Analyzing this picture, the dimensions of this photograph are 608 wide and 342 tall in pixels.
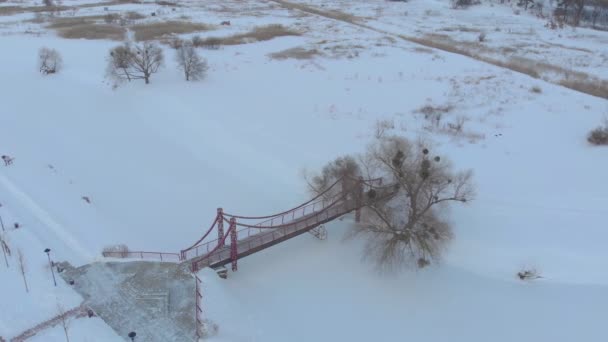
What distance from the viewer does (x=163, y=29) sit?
238ft

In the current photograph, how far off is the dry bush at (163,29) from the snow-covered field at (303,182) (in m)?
10.5

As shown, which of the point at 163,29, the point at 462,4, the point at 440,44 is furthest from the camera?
the point at 462,4

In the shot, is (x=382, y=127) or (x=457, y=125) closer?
(x=382, y=127)

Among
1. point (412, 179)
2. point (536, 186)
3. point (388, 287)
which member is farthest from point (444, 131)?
point (388, 287)

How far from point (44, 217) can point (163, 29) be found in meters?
51.9

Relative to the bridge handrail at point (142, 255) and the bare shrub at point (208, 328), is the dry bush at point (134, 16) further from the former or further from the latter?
the bare shrub at point (208, 328)

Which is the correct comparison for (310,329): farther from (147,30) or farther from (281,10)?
(281,10)

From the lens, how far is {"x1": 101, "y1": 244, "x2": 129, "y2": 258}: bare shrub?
925 inches

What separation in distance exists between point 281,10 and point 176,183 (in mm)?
70355

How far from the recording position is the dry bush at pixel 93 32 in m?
67.1

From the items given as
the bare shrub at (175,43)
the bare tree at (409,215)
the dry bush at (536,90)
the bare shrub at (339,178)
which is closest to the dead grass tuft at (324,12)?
the bare shrub at (175,43)

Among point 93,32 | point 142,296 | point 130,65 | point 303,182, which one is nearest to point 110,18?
point 93,32

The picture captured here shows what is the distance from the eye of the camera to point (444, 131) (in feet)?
122

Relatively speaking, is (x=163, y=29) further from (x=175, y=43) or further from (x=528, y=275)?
(x=528, y=275)
